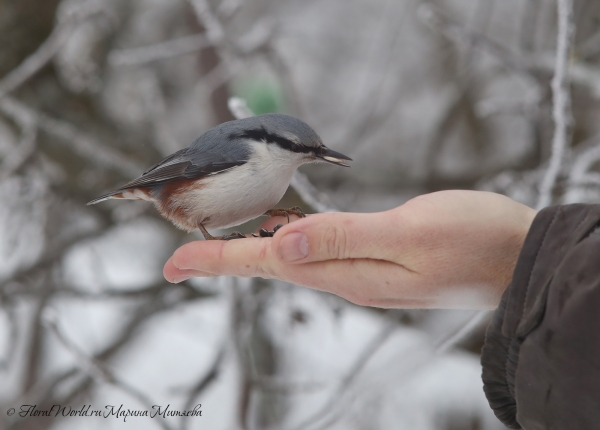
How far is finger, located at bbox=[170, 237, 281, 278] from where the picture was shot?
1077 millimetres

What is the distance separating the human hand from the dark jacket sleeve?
0.43ft

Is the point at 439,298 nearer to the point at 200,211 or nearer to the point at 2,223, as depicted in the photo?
the point at 200,211

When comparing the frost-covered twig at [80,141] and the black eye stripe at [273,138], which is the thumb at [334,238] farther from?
the frost-covered twig at [80,141]

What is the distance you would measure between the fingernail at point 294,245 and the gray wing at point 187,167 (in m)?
0.31

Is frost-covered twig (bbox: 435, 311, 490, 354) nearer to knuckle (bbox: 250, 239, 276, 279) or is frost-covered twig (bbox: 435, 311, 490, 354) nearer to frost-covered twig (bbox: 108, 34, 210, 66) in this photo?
knuckle (bbox: 250, 239, 276, 279)

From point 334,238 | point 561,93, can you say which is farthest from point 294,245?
point 561,93

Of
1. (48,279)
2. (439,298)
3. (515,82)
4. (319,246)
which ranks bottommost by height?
(48,279)

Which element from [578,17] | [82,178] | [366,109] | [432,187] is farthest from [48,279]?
[578,17]

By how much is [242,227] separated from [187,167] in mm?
867

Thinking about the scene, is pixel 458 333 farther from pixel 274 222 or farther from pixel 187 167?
pixel 187 167

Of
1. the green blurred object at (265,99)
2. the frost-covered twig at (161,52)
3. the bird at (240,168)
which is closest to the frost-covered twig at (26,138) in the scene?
the frost-covered twig at (161,52)

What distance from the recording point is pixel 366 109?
2299 mm

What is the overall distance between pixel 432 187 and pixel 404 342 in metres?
0.67

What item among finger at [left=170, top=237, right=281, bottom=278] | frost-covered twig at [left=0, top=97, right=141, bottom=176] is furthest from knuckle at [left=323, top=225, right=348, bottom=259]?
frost-covered twig at [left=0, top=97, right=141, bottom=176]
